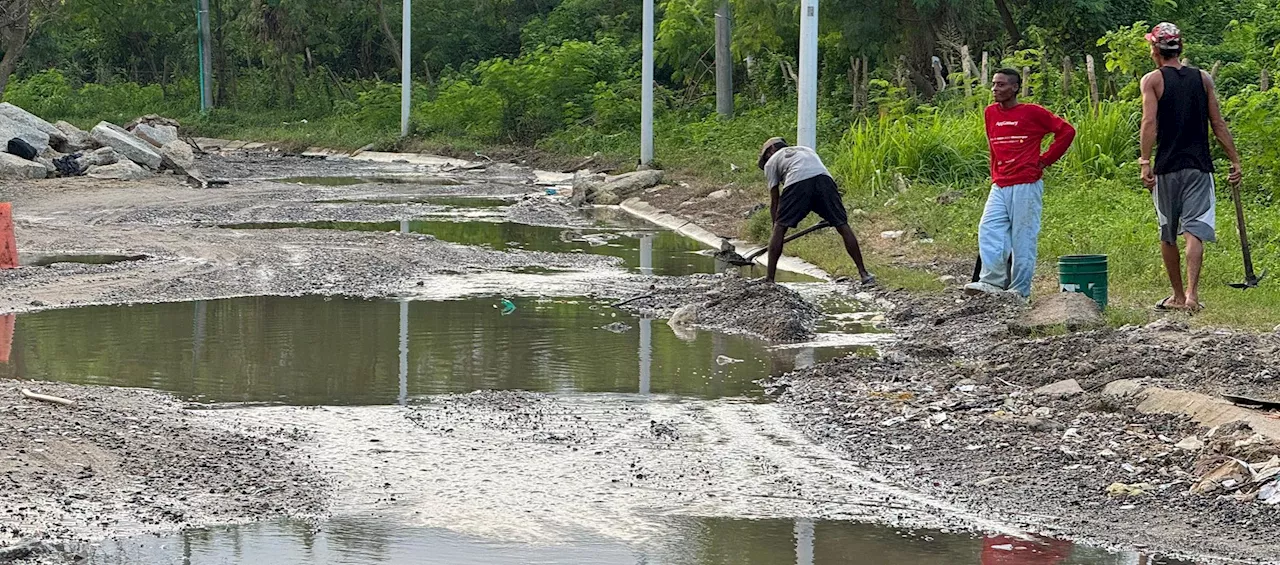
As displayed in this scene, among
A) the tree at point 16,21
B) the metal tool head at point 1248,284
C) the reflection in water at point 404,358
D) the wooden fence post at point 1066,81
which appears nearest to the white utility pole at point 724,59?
the wooden fence post at point 1066,81

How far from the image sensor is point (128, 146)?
32.3m

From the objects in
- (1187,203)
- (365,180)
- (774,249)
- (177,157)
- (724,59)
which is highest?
(724,59)

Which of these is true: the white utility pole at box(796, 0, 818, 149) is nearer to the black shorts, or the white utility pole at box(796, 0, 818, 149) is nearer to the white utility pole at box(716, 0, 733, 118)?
the black shorts

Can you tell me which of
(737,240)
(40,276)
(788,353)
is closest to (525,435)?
(788,353)

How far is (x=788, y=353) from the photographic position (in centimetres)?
1090

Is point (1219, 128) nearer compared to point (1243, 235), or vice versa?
point (1219, 128)

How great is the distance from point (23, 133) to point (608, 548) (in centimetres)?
2814

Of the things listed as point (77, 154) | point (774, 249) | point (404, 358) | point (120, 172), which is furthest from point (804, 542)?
point (77, 154)

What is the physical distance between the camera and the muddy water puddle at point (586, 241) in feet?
53.7

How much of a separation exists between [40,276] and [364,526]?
359 inches

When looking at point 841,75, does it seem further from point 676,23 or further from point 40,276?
point 40,276

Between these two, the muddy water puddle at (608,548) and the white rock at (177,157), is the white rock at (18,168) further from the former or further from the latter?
the muddy water puddle at (608,548)

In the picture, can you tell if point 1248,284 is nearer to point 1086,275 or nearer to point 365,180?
point 1086,275

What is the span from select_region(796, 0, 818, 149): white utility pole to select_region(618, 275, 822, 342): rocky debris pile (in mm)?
4851
